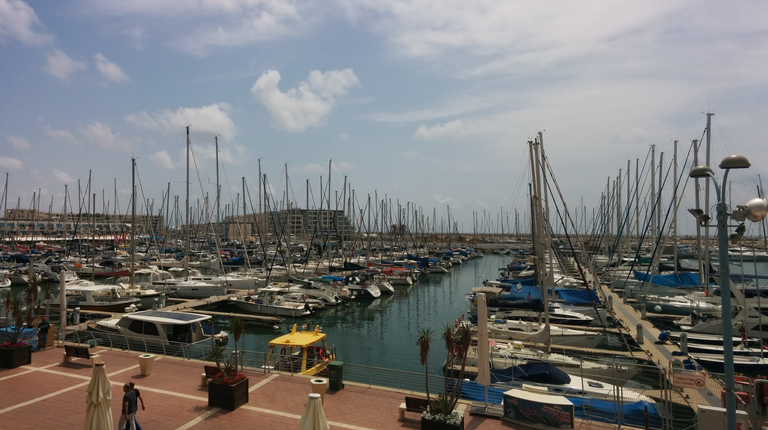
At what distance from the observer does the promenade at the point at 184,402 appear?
12.4 metres

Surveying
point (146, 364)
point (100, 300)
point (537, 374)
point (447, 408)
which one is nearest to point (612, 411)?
point (537, 374)

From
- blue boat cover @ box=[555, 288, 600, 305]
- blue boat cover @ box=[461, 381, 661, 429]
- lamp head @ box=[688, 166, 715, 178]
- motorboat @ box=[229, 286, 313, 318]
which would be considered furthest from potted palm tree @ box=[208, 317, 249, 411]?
blue boat cover @ box=[555, 288, 600, 305]

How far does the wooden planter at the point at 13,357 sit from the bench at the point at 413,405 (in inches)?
605

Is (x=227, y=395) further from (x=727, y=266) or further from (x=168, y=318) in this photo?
(x=727, y=266)

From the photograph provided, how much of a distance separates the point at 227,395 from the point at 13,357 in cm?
1034

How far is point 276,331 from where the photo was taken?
1395 inches

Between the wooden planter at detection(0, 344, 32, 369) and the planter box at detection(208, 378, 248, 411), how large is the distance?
961cm

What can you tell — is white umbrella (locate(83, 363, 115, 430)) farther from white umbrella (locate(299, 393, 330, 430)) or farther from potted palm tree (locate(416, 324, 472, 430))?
potted palm tree (locate(416, 324, 472, 430))

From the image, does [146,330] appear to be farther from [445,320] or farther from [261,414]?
Answer: [445,320]

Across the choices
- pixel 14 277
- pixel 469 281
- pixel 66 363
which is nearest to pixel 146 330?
pixel 66 363

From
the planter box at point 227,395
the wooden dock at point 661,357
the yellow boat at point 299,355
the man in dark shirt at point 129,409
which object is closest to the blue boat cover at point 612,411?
the wooden dock at point 661,357

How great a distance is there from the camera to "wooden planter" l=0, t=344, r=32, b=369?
1712 centimetres

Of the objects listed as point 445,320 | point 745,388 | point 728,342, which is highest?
point 728,342

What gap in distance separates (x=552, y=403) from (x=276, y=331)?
2705cm
